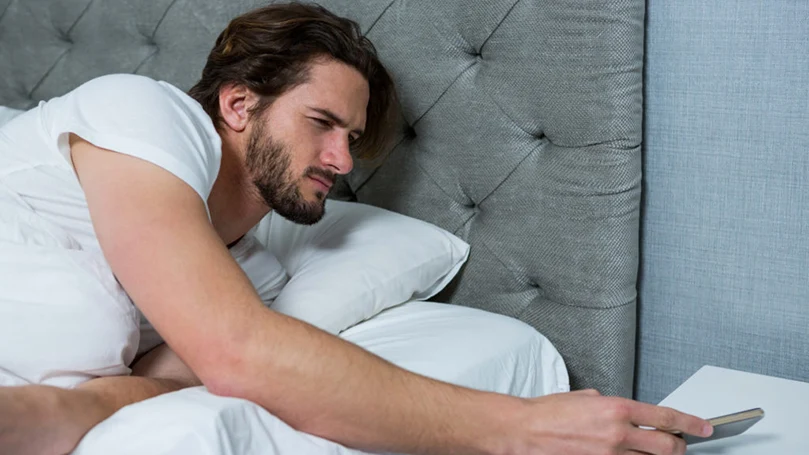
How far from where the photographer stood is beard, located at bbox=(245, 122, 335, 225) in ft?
4.33

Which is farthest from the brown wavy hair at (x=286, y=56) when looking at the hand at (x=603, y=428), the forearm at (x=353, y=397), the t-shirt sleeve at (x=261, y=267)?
the hand at (x=603, y=428)

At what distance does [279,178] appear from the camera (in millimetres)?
1320

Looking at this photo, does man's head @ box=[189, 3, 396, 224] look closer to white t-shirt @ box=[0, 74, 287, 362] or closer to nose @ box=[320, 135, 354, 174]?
nose @ box=[320, 135, 354, 174]

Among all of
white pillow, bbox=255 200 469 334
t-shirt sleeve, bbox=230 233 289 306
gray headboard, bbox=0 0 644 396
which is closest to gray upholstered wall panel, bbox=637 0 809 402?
gray headboard, bbox=0 0 644 396

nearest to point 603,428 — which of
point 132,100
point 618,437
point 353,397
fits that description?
point 618,437

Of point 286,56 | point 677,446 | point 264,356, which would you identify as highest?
point 286,56

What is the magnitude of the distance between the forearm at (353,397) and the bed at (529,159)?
0.76 feet

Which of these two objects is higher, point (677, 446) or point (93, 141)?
point (93, 141)

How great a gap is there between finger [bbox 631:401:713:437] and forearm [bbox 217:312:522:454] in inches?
5.7

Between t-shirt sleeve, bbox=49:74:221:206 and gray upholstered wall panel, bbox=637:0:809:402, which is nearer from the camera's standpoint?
t-shirt sleeve, bbox=49:74:221:206

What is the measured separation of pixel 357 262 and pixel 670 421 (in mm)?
588

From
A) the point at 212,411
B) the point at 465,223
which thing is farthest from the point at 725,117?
the point at 212,411

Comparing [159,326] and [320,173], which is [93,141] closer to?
[159,326]

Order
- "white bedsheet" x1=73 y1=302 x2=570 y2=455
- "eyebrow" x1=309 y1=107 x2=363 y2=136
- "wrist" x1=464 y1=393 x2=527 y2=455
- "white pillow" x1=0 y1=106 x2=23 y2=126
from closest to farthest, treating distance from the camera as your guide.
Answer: "white bedsheet" x1=73 y1=302 x2=570 y2=455
"wrist" x1=464 y1=393 x2=527 y2=455
"eyebrow" x1=309 y1=107 x2=363 y2=136
"white pillow" x1=0 y1=106 x2=23 y2=126
